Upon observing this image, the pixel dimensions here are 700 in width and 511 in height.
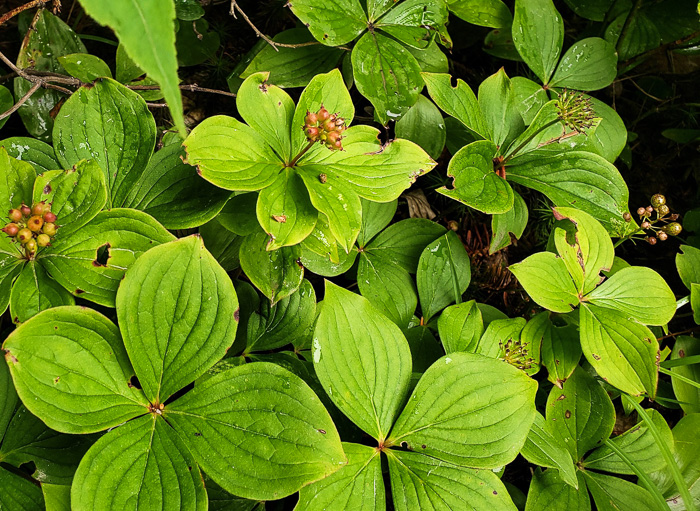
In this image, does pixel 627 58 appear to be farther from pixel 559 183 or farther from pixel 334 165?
pixel 334 165

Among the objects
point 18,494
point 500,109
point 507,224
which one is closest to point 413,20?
point 500,109

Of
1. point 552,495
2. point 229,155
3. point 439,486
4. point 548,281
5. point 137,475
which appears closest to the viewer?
point 137,475

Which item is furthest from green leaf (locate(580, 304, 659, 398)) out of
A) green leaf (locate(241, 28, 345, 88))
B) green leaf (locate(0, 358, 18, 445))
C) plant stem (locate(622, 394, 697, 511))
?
green leaf (locate(0, 358, 18, 445))

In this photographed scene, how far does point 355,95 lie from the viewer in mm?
2795

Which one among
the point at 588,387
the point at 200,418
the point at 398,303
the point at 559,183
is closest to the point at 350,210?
the point at 398,303

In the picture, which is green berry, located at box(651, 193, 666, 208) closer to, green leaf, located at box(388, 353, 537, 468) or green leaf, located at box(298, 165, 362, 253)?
green leaf, located at box(388, 353, 537, 468)

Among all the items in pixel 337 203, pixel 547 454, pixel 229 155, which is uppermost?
pixel 229 155

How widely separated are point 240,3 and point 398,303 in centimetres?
195

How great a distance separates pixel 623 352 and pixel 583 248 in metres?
0.48

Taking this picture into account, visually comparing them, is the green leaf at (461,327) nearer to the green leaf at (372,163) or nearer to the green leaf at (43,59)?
the green leaf at (372,163)

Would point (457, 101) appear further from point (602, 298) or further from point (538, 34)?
point (602, 298)

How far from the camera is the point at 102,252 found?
1554 millimetres

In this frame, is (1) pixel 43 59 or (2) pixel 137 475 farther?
(1) pixel 43 59

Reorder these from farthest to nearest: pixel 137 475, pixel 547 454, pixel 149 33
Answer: pixel 547 454
pixel 137 475
pixel 149 33
